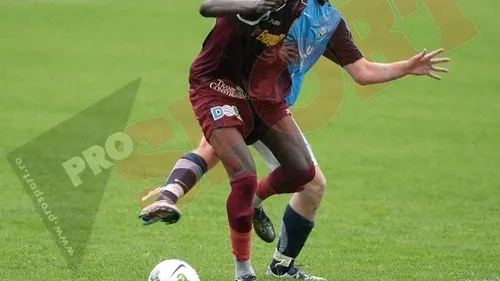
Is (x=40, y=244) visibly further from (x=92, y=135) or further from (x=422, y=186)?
(x=92, y=135)

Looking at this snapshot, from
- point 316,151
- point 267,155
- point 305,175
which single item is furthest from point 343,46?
point 316,151

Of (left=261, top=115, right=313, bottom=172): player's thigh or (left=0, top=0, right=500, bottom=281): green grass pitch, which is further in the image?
(left=0, top=0, right=500, bottom=281): green grass pitch

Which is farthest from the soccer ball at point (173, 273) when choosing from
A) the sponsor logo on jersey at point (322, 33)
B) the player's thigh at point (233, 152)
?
the sponsor logo on jersey at point (322, 33)

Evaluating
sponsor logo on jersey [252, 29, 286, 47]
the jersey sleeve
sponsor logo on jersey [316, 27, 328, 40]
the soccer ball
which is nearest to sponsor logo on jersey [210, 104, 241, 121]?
sponsor logo on jersey [252, 29, 286, 47]

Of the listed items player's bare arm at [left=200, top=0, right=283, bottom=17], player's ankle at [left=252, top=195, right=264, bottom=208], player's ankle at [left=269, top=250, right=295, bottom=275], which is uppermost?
player's bare arm at [left=200, top=0, right=283, bottom=17]

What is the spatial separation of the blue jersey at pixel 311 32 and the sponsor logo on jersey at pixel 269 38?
759 mm

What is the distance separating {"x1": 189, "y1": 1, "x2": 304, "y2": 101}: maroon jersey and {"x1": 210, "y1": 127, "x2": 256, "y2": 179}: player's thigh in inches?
A: 18.0

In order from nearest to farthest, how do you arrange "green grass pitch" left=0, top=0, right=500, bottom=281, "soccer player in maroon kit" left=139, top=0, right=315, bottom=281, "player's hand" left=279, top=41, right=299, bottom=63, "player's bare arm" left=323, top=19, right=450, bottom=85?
1. "soccer player in maroon kit" left=139, top=0, right=315, bottom=281
2. "player's hand" left=279, top=41, right=299, bottom=63
3. "player's bare arm" left=323, top=19, right=450, bottom=85
4. "green grass pitch" left=0, top=0, right=500, bottom=281

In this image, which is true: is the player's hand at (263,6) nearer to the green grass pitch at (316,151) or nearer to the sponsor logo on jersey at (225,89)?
the sponsor logo on jersey at (225,89)

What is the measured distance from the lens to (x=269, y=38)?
25.6ft

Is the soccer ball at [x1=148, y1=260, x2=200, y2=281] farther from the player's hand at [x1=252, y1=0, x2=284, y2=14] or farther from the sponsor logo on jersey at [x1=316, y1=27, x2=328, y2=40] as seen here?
the sponsor logo on jersey at [x1=316, y1=27, x2=328, y2=40]

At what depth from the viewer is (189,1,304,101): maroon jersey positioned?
305 inches

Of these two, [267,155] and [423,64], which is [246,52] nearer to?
[267,155]

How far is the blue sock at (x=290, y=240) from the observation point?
8914 mm
